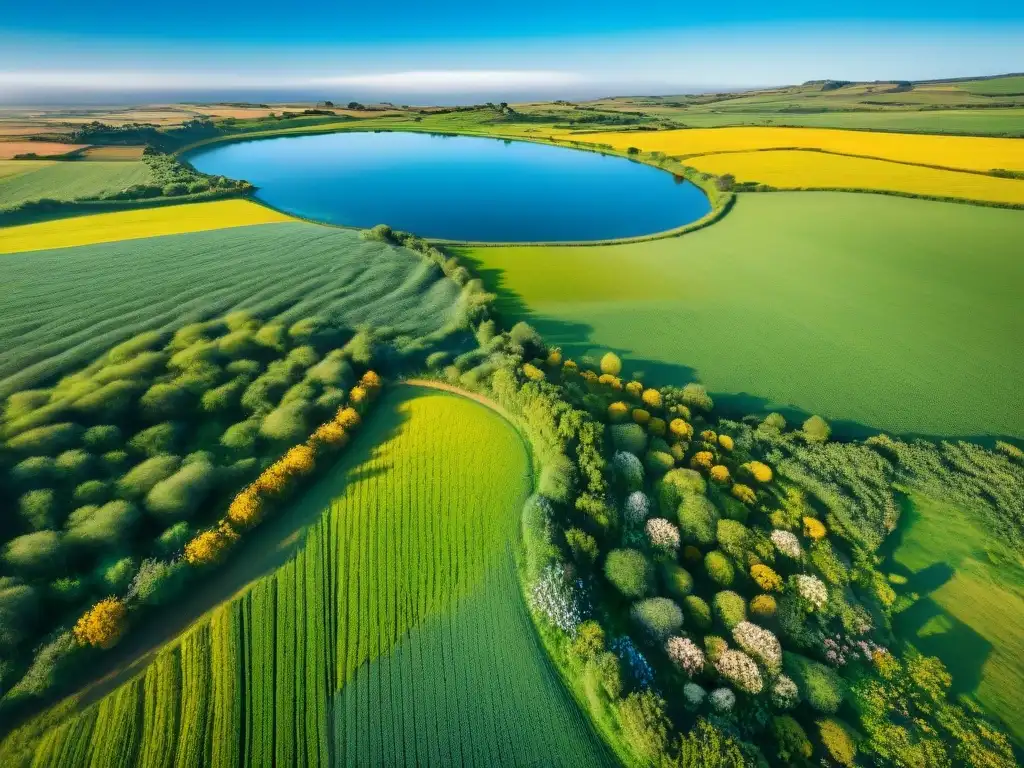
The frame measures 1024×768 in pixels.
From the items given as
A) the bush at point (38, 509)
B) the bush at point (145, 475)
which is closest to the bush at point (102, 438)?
the bush at point (145, 475)

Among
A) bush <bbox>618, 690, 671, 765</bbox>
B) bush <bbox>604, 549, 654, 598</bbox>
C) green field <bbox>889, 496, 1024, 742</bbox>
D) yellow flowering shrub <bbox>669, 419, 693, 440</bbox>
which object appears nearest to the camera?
bush <bbox>618, 690, 671, 765</bbox>

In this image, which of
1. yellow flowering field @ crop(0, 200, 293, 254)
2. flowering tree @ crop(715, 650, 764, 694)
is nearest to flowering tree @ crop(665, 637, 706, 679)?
flowering tree @ crop(715, 650, 764, 694)

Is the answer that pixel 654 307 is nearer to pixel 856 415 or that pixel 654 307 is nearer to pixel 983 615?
pixel 856 415

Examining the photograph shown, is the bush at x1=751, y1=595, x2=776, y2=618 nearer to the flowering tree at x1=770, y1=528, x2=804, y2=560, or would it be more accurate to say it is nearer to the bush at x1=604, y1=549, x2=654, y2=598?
the flowering tree at x1=770, y1=528, x2=804, y2=560

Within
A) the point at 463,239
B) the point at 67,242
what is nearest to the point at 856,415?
the point at 463,239

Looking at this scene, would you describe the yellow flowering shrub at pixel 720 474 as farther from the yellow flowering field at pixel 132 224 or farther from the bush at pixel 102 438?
the yellow flowering field at pixel 132 224

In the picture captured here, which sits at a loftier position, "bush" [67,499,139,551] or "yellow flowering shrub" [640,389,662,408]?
"yellow flowering shrub" [640,389,662,408]

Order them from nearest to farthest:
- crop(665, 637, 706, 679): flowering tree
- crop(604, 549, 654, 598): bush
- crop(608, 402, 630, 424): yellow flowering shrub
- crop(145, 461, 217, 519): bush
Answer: crop(665, 637, 706, 679): flowering tree < crop(604, 549, 654, 598): bush < crop(145, 461, 217, 519): bush < crop(608, 402, 630, 424): yellow flowering shrub
